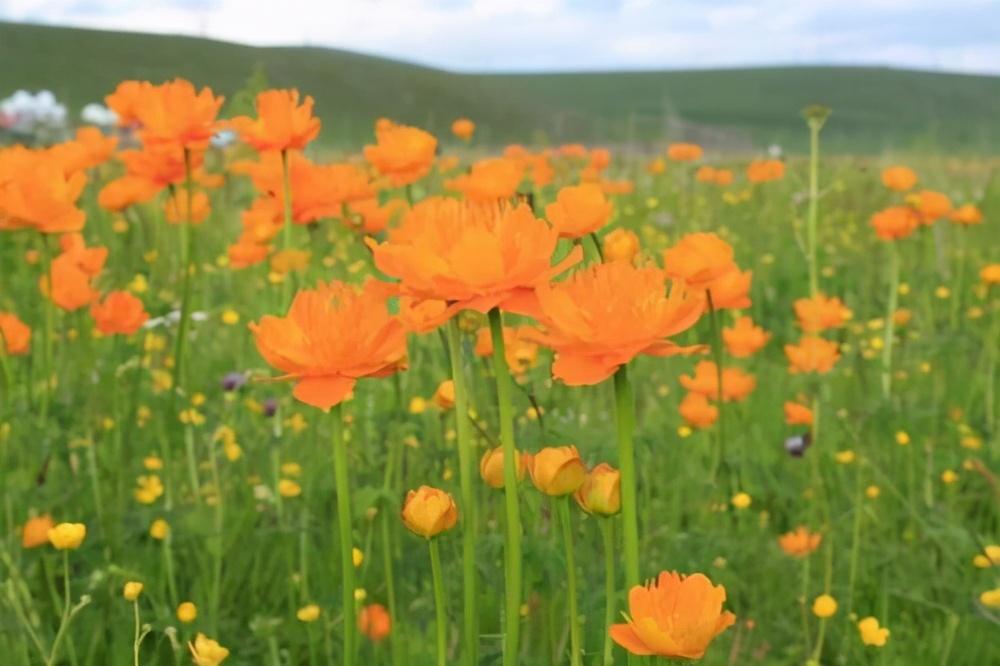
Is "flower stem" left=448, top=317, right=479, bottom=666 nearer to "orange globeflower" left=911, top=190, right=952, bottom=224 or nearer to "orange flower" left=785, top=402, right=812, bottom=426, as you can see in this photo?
"orange flower" left=785, top=402, right=812, bottom=426

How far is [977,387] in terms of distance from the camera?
2480 millimetres

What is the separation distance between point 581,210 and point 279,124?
49 cm

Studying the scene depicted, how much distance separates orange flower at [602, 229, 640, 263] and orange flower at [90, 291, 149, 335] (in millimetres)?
868

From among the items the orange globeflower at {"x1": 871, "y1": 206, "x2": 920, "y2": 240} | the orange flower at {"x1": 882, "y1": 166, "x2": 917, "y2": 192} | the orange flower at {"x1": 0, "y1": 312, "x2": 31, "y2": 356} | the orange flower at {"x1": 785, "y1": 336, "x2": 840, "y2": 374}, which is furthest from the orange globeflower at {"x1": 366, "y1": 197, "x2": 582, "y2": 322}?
the orange flower at {"x1": 882, "y1": 166, "x2": 917, "y2": 192}

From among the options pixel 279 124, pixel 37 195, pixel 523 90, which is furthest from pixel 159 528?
pixel 523 90

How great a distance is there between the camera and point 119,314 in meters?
1.71

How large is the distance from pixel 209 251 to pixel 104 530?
2249 mm

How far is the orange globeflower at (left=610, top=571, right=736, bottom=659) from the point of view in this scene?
72 cm

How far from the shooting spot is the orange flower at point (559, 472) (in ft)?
2.62

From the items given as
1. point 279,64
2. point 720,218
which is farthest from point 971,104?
point 720,218

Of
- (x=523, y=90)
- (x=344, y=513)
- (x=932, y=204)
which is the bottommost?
(x=344, y=513)

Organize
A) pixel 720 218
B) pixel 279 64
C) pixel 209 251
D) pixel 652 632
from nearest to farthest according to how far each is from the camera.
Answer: pixel 652 632
pixel 209 251
pixel 720 218
pixel 279 64

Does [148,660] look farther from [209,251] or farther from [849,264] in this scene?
[849,264]

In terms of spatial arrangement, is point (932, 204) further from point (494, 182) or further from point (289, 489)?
point (289, 489)
